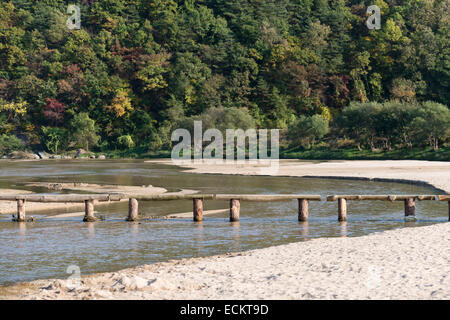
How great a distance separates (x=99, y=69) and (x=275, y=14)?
149 feet

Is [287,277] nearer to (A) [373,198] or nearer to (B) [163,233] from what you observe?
(B) [163,233]

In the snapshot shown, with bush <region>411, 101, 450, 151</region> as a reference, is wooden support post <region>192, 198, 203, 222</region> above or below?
below

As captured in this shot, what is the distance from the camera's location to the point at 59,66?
406 feet

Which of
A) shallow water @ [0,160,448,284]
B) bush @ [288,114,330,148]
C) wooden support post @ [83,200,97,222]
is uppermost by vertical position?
bush @ [288,114,330,148]

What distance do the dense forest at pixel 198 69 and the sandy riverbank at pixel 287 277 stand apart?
73201 millimetres

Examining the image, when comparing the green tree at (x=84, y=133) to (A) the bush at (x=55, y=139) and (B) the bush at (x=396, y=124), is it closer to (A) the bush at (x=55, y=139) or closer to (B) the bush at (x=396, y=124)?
(A) the bush at (x=55, y=139)

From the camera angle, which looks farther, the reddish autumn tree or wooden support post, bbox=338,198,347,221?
the reddish autumn tree

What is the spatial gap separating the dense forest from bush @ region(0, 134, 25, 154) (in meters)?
0.18

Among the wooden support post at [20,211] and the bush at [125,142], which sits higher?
the bush at [125,142]

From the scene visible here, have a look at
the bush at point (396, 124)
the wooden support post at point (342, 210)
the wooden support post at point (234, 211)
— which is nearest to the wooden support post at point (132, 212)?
the wooden support post at point (234, 211)

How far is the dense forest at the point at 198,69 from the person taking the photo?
108 metres

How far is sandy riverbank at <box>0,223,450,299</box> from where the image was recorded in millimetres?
11773

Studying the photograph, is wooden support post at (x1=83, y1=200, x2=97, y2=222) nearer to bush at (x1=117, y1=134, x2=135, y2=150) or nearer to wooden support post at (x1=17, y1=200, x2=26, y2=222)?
wooden support post at (x1=17, y1=200, x2=26, y2=222)

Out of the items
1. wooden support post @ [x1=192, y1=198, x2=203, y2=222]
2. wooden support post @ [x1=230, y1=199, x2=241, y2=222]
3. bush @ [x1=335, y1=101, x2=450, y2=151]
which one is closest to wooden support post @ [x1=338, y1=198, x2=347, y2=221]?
wooden support post @ [x1=230, y1=199, x2=241, y2=222]
